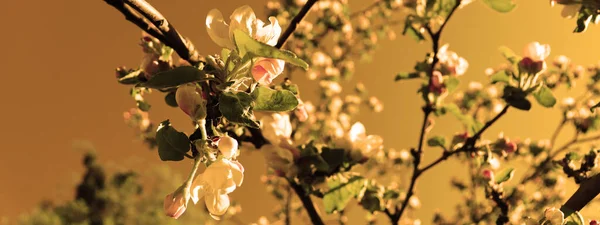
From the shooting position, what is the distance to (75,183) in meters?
13.4

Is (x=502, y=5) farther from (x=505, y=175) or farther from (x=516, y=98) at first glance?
(x=505, y=175)

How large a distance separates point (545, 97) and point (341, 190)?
0.59 meters

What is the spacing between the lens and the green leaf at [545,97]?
126 centimetres

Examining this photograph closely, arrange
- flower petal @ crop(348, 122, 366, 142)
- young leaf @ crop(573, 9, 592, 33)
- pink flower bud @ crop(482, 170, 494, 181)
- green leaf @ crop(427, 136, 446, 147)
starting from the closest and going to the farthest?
young leaf @ crop(573, 9, 592, 33)
flower petal @ crop(348, 122, 366, 142)
pink flower bud @ crop(482, 170, 494, 181)
green leaf @ crop(427, 136, 446, 147)

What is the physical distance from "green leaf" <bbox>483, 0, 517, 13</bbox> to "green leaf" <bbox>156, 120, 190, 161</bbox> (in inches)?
36.3

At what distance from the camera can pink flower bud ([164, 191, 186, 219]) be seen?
2.31 ft

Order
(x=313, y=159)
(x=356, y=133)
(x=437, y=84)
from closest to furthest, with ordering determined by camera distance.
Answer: (x=313, y=159), (x=356, y=133), (x=437, y=84)

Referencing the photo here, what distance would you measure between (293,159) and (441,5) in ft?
2.15

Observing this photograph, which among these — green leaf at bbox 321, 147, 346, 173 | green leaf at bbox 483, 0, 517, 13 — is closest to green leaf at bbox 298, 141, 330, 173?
green leaf at bbox 321, 147, 346, 173

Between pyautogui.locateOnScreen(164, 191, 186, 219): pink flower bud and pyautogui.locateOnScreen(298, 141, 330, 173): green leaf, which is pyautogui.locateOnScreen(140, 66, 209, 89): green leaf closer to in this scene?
pyautogui.locateOnScreen(164, 191, 186, 219): pink flower bud

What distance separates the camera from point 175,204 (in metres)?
0.70

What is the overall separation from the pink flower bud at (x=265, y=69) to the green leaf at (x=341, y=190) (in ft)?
2.07

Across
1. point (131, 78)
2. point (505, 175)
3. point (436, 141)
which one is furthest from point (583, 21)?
point (131, 78)

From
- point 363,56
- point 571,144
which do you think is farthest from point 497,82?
point 363,56
